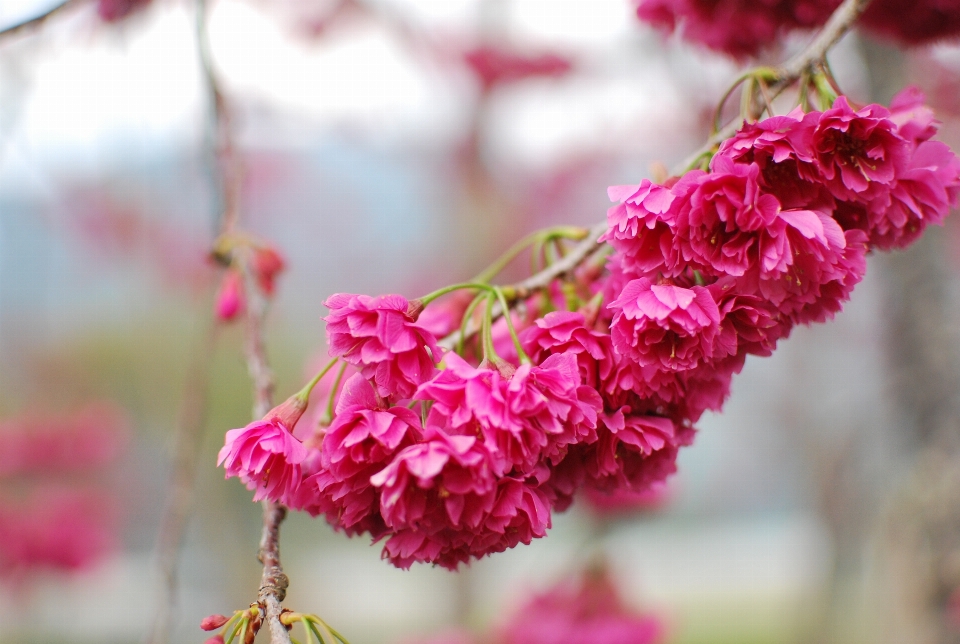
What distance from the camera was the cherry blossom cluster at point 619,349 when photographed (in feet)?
2.37

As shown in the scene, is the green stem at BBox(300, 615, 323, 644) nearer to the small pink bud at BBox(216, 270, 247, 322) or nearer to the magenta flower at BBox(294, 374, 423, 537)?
the magenta flower at BBox(294, 374, 423, 537)

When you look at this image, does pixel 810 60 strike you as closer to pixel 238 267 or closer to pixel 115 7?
pixel 238 267

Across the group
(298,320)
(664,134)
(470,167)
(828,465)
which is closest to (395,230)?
(298,320)

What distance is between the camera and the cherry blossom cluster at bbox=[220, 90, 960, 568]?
0.72 metres

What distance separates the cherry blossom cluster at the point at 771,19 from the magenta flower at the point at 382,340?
79 centimetres

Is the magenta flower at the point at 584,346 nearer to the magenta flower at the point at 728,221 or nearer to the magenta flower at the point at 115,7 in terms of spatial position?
the magenta flower at the point at 728,221

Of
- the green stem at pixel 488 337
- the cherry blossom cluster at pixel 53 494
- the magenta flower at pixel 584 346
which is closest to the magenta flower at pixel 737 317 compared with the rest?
Result: the magenta flower at pixel 584 346

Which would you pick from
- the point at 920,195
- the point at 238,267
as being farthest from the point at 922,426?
the point at 238,267

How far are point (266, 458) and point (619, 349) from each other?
389mm

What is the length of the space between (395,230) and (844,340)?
4631mm

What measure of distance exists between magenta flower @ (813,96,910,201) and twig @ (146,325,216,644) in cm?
106

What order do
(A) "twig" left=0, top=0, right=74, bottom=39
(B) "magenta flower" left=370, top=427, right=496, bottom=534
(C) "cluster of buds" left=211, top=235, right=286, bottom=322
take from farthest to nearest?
(C) "cluster of buds" left=211, top=235, right=286, bottom=322, (A) "twig" left=0, top=0, right=74, bottom=39, (B) "magenta flower" left=370, top=427, right=496, bottom=534

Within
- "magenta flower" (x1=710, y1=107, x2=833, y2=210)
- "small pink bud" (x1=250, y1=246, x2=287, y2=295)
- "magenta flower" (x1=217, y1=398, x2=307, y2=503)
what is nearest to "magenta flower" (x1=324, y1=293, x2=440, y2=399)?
"magenta flower" (x1=217, y1=398, x2=307, y2=503)

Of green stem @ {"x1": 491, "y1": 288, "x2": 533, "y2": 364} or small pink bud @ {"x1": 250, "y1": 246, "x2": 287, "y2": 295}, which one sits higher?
small pink bud @ {"x1": 250, "y1": 246, "x2": 287, "y2": 295}
